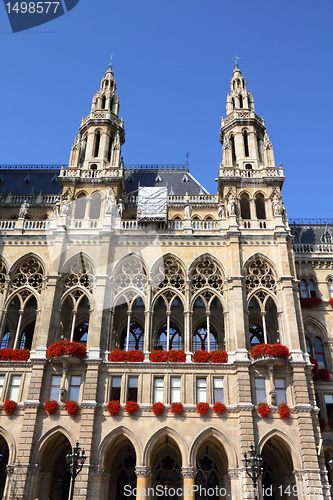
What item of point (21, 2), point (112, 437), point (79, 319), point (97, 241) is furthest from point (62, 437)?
point (21, 2)

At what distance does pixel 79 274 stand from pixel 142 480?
15426mm

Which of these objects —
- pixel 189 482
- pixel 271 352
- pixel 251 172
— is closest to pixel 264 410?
pixel 271 352

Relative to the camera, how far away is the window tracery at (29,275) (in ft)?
112

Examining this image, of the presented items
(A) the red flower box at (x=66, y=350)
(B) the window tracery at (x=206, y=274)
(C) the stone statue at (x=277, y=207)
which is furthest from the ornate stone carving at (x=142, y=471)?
(C) the stone statue at (x=277, y=207)

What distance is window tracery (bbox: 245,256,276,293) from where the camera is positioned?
111 ft

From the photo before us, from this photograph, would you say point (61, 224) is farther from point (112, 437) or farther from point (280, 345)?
point (280, 345)

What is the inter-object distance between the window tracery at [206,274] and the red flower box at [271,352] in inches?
223

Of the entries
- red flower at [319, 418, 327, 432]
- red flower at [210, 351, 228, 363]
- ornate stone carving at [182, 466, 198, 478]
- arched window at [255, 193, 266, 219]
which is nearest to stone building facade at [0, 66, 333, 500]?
ornate stone carving at [182, 466, 198, 478]

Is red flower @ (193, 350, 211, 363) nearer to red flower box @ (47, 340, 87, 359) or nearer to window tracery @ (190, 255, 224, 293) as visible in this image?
window tracery @ (190, 255, 224, 293)

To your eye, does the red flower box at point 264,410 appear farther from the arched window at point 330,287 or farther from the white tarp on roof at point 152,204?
the white tarp on roof at point 152,204

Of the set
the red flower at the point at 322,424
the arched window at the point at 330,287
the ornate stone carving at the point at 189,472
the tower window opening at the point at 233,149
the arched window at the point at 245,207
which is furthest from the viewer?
the tower window opening at the point at 233,149

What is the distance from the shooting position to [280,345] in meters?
30.4

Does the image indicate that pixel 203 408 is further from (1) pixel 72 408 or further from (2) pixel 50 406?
(2) pixel 50 406

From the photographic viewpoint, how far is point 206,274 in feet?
113
